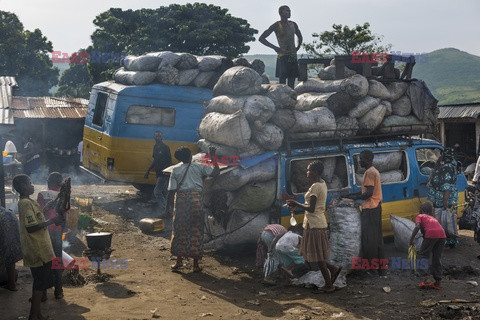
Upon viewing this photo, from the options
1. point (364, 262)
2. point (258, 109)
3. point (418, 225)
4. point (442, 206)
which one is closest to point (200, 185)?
point (258, 109)

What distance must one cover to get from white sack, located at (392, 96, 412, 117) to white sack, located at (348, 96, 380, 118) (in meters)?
0.68

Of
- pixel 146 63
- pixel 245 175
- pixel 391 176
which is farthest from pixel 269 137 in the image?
pixel 146 63

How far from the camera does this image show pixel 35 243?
18.4ft

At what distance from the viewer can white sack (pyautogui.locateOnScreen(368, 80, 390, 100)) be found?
30.8 feet

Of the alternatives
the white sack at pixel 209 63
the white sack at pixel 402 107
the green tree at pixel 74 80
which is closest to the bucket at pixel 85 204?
the white sack at pixel 209 63

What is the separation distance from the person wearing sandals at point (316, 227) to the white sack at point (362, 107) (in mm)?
Answer: 2563

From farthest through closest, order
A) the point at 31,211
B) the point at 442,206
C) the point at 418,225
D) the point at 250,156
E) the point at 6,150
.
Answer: the point at 6,150
the point at 442,206
the point at 250,156
the point at 418,225
the point at 31,211

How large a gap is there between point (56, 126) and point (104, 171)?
10875 mm

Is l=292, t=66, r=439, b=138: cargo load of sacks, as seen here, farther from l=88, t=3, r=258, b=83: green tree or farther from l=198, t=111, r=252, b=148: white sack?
l=88, t=3, r=258, b=83: green tree

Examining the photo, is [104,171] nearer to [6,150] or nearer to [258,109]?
[6,150]

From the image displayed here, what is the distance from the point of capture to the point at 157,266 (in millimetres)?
8141

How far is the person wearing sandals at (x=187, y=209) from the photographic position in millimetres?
7691

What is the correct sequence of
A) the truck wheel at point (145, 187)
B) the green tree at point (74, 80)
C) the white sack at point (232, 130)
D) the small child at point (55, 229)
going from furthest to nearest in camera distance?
the green tree at point (74, 80) → the truck wheel at point (145, 187) → the white sack at point (232, 130) → the small child at point (55, 229)

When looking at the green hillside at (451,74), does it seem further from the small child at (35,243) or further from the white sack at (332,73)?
the small child at (35,243)
